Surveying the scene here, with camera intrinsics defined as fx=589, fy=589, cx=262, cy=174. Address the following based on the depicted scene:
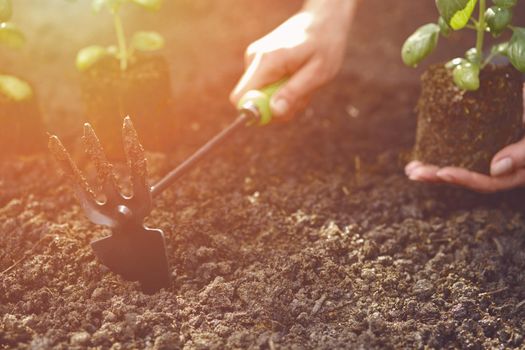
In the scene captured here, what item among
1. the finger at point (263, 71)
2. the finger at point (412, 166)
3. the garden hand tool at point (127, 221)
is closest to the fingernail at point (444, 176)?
the finger at point (412, 166)

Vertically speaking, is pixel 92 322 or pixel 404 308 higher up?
pixel 92 322

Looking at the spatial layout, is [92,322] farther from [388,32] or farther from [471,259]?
[388,32]

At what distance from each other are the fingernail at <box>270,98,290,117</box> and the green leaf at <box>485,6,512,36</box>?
2.35 feet

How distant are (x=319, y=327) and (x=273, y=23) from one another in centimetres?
216

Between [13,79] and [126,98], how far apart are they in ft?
1.38

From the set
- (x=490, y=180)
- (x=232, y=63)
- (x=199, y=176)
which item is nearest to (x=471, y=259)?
(x=490, y=180)

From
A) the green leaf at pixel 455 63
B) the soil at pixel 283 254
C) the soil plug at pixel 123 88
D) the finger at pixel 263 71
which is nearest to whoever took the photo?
the soil at pixel 283 254

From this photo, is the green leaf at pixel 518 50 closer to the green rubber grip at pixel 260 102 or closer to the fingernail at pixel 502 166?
the fingernail at pixel 502 166

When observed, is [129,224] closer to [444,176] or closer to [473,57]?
[444,176]

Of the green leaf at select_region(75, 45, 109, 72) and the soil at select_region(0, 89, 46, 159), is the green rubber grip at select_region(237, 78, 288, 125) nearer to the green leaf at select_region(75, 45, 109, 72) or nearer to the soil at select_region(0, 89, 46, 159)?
the green leaf at select_region(75, 45, 109, 72)

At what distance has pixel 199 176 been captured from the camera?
88.5 inches

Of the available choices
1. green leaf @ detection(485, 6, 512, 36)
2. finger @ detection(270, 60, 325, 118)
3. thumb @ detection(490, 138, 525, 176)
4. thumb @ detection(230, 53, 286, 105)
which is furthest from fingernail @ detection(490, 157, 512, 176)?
thumb @ detection(230, 53, 286, 105)

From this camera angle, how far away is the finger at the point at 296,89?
209 centimetres

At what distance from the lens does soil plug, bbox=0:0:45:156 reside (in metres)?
2.18
